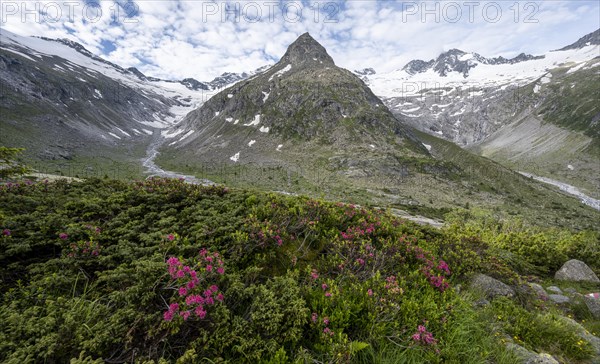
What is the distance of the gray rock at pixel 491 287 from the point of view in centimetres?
706

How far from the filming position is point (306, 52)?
490 feet

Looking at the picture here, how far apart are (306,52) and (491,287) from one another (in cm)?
16046

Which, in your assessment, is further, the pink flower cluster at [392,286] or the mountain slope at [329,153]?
the mountain slope at [329,153]

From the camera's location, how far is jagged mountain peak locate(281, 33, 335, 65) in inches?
5758

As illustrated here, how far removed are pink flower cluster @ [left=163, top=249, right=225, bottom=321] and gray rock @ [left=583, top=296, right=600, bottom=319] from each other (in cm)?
1152

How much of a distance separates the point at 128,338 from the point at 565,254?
698 inches

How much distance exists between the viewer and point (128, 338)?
11.1 feet

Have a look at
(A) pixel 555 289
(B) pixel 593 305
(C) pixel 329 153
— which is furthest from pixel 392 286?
(C) pixel 329 153

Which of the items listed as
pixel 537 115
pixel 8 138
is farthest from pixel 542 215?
pixel 537 115

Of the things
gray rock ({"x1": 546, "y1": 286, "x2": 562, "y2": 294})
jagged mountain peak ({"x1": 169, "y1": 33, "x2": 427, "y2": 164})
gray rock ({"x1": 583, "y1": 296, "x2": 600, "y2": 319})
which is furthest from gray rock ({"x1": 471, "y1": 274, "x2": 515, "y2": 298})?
jagged mountain peak ({"x1": 169, "y1": 33, "x2": 427, "y2": 164})

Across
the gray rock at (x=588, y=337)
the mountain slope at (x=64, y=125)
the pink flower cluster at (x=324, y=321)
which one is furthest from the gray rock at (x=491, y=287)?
the mountain slope at (x=64, y=125)

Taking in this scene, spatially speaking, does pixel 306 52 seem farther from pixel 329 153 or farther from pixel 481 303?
pixel 481 303

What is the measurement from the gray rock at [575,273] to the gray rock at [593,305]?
9.57 ft

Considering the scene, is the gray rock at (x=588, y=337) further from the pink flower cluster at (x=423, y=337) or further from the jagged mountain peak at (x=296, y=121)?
the jagged mountain peak at (x=296, y=121)
